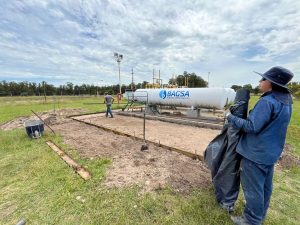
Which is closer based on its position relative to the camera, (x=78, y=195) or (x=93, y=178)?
(x=78, y=195)

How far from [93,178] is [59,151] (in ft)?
6.28

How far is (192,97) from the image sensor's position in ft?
28.9

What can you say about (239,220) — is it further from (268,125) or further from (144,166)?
(144,166)

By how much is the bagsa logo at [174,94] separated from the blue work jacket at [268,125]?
282 inches

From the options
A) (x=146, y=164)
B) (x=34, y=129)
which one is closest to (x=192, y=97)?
(x=146, y=164)

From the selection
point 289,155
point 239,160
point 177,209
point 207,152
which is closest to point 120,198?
point 177,209

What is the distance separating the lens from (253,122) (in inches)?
71.8

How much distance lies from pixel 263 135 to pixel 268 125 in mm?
115

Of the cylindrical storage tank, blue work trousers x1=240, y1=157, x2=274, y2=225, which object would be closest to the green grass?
the cylindrical storage tank

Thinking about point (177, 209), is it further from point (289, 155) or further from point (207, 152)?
point (289, 155)

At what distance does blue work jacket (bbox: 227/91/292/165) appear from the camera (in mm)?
1779

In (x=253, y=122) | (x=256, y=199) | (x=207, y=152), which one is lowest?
(x=256, y=199)

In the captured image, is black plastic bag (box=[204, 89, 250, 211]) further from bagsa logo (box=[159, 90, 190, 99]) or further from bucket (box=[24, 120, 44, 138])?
bagsa logo (box=[159, 90, 190, 99])

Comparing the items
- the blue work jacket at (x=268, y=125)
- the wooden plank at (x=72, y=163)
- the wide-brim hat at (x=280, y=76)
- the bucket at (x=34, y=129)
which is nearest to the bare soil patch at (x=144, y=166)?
the wooden plank at (x=72, y=163)
